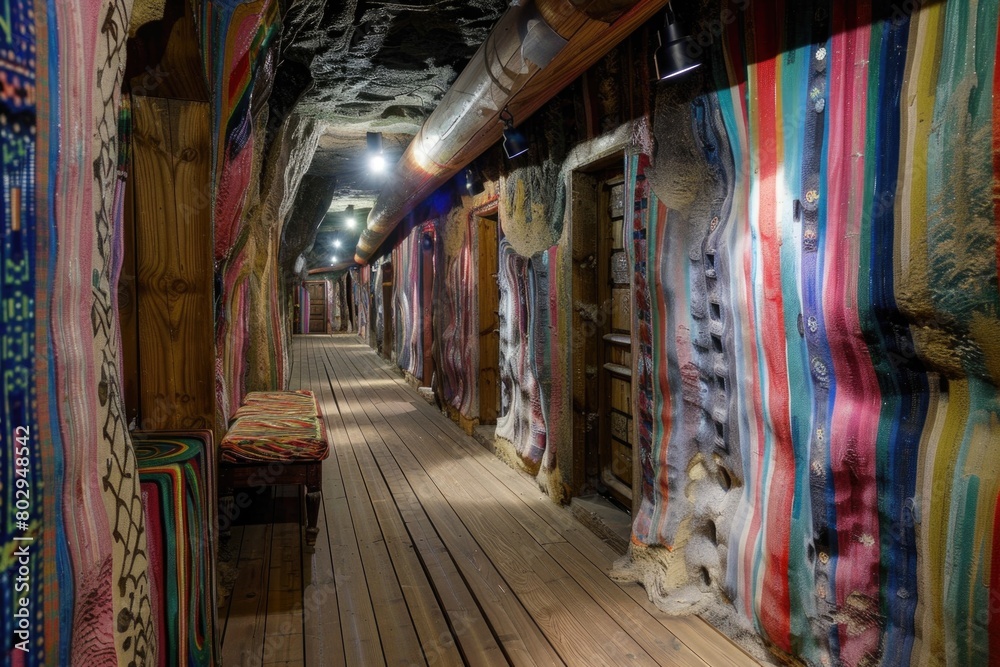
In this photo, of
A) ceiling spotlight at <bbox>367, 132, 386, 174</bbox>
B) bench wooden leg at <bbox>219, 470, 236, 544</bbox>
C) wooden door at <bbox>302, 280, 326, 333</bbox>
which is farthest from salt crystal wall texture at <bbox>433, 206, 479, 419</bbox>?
wooden door at <bbox>302, 280, 326, 333</bbox>

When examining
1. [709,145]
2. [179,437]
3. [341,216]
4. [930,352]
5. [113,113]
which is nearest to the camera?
[113,113]

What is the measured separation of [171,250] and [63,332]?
4.48 feet

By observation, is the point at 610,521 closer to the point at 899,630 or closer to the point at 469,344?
the point at 899,630

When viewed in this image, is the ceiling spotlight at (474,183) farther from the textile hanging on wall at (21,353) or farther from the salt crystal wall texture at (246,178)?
the textile hanging on wall at (21,353)

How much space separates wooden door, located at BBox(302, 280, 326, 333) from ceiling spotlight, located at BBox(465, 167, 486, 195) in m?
19.6

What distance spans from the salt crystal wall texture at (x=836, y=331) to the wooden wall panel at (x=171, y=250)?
165 cm

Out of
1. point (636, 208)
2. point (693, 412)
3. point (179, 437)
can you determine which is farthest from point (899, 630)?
point (179, 437)

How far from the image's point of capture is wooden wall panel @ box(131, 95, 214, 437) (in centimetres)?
196

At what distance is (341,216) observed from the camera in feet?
42.8

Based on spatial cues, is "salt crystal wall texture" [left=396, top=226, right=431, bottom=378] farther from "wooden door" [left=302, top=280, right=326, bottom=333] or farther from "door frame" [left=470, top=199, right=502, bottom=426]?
"wooden door" [left=302, top=280, right=326, bottom=333]

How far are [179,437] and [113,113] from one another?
47.2 inches

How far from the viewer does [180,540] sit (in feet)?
4.97

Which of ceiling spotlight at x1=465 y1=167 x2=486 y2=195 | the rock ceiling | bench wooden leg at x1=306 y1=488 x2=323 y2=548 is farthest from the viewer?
ceiling spotlight at x1=465 y1=167 x2=486 y2=195

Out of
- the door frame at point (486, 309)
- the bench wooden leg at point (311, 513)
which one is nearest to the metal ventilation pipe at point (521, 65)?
the door frame at point (486, 309)
